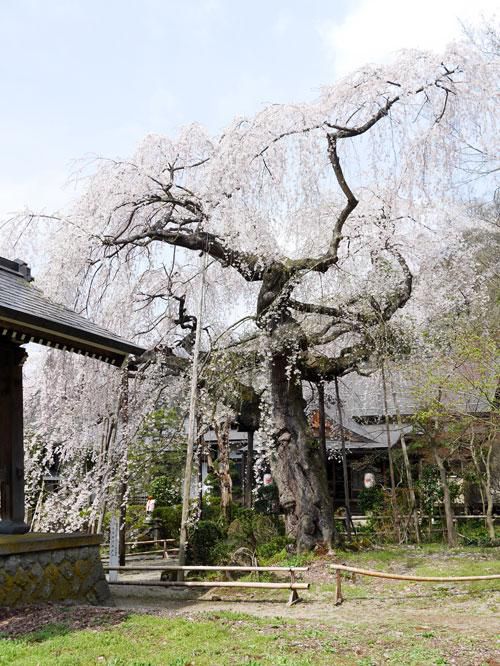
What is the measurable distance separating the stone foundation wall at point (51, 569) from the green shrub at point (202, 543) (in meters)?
3.13

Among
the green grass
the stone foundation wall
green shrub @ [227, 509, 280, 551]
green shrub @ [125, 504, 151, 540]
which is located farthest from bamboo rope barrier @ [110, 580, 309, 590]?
green shrub @ [125, 504, 151, 540]

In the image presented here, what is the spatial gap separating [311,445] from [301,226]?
423 centimetres

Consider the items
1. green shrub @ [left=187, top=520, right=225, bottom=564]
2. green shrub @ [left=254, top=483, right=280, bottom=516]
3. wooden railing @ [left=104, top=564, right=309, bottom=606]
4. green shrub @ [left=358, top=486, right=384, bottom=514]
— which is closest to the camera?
wooden railing @ [left=104, top=564, right=309, bottom=606]

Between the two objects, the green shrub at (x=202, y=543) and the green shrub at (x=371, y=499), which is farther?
the green shrub at (x=371, y=499)

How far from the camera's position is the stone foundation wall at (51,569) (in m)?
6.75

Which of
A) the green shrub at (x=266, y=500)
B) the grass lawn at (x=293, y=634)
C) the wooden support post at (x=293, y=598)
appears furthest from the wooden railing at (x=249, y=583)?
the green shrub at (x=266, y=500)

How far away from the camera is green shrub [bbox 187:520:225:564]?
434 inches

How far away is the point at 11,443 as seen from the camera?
7.75 m

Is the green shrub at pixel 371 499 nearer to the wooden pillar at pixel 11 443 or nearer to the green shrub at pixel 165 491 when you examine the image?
the green shrub at pixel 165 491

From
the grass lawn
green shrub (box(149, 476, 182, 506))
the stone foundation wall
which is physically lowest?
the grass lawn

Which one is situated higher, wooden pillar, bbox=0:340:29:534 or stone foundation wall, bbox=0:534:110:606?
wooden pillar, bbox=0:340:29:534

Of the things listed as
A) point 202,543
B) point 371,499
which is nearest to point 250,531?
point 202,543

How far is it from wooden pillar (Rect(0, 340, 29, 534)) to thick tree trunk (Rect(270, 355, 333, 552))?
16.3 ft

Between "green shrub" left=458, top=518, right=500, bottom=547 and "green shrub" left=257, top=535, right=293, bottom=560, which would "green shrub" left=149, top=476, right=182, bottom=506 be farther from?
"green shrub" left=458, top=518, right=500, bottom=547
